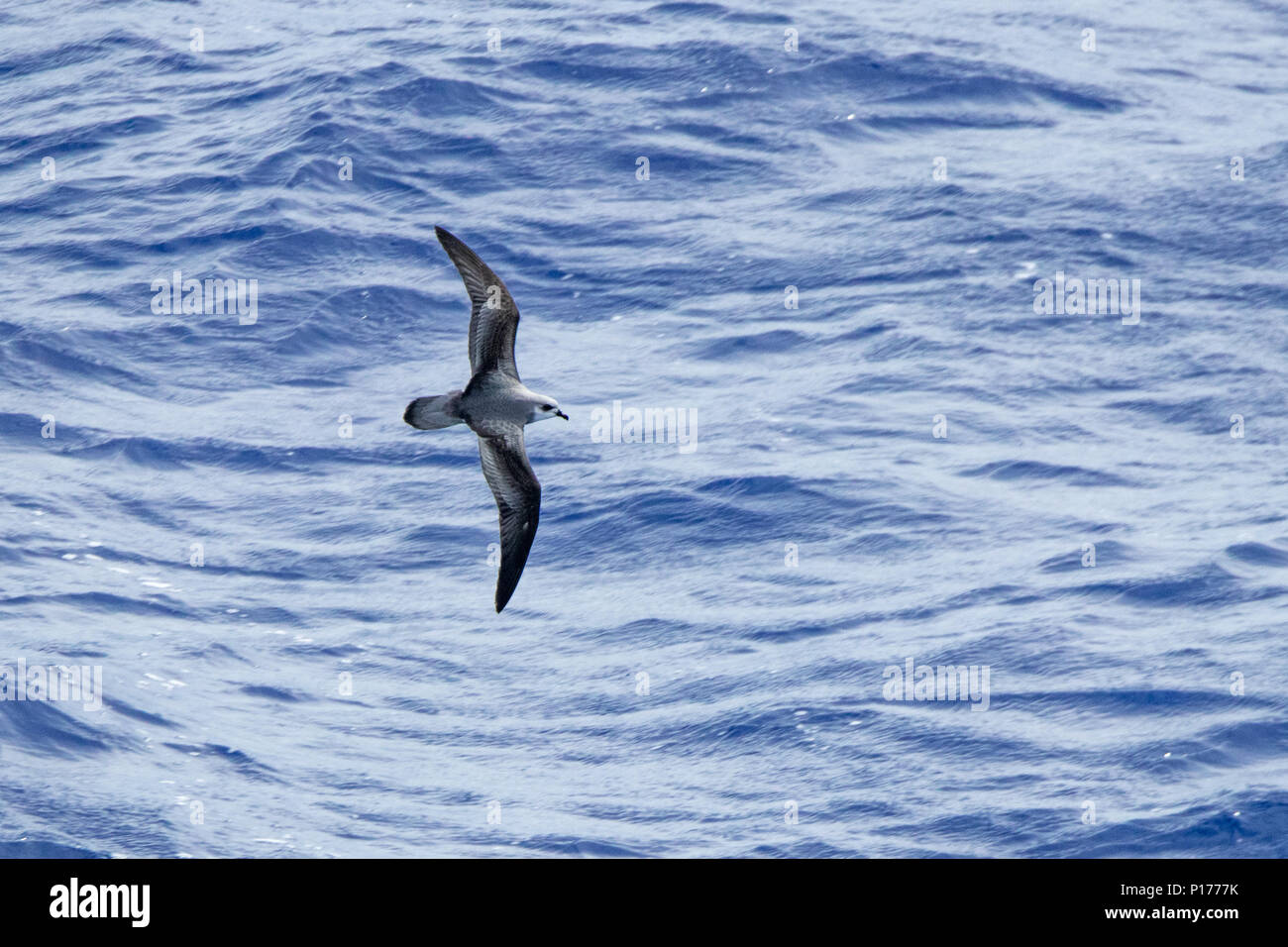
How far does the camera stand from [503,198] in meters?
35.0

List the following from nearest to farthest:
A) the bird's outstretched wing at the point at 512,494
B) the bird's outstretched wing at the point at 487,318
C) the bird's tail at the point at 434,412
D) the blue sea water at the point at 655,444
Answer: the bird's tail at the point at 434,412 < the bird's outstretched wing at the point at 487,318 < the bird's outstretched wing at the point at 512,494 < the blue sea water at the point at 655,444

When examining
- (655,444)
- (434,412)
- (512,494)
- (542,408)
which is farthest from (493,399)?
(655,444)

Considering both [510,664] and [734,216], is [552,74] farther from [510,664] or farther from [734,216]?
[510,664]

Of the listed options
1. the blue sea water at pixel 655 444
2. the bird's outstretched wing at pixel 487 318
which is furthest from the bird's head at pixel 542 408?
the blue sea water at pixel 655 444

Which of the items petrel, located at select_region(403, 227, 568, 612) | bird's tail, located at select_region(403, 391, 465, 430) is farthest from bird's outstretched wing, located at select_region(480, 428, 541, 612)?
bird's tail, located at select_region(403, 391, 465, 430)

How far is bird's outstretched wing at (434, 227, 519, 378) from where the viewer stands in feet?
51.6

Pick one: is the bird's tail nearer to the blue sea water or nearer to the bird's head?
the bird's head

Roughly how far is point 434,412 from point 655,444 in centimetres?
1561

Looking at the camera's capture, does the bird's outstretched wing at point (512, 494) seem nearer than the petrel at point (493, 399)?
No

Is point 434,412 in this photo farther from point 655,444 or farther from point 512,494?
point 655,444

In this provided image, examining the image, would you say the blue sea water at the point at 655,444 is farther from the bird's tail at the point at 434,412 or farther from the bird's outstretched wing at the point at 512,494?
the bird's tail at the point at 434,412

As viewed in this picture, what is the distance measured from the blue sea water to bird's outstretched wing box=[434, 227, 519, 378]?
27.2 ft

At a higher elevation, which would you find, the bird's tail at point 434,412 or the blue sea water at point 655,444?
the bird's tail at point 434,412

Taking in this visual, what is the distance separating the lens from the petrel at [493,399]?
1548 cm
